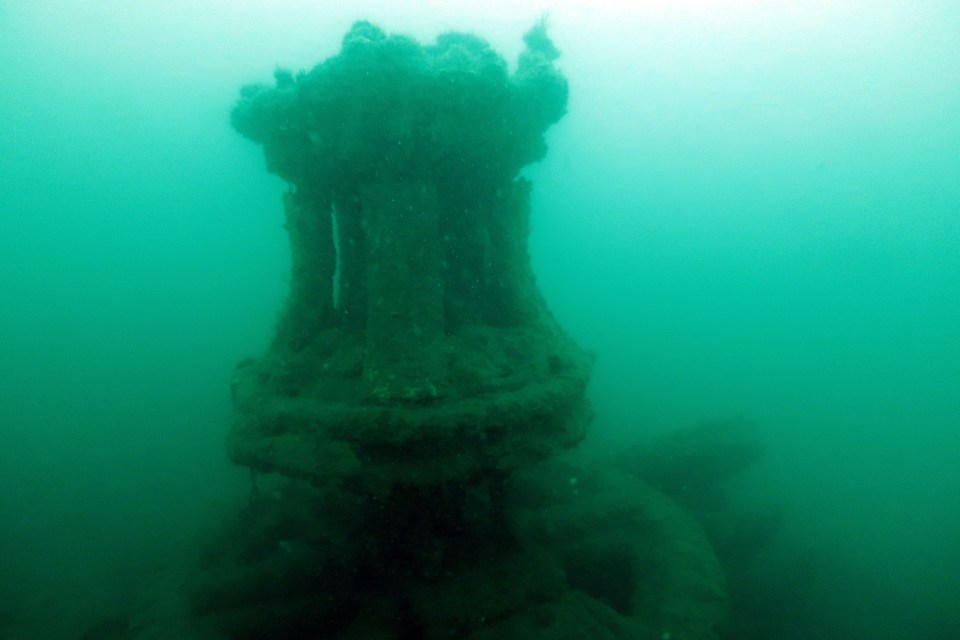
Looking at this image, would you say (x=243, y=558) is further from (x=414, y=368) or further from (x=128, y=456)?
(x=128, y=456)

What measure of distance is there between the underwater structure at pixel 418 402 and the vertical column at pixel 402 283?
0.8 inches

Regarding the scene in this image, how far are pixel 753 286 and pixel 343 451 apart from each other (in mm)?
92629

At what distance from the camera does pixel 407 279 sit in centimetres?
486

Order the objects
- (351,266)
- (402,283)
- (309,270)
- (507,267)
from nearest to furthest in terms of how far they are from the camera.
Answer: (402,283) < (309,270) < (351,266) < (507,267)

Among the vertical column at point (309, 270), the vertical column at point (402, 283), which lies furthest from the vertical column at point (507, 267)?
the vertical column at point (309, 270)

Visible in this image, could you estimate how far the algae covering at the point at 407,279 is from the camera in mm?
4137

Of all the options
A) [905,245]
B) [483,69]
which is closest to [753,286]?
[905,245]

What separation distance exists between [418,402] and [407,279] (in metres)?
1.25

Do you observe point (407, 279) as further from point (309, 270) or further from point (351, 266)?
point (309, 270)

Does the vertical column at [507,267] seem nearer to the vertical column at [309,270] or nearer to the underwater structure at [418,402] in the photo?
the underwater structure at [418,402]

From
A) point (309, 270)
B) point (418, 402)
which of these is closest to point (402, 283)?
point (418, 402)

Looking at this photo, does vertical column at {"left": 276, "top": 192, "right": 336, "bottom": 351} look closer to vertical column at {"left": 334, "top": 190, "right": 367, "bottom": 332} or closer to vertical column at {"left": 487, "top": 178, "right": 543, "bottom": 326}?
vertical column at {"left": 334, "top": 190, "right": 367, "bottom": 332}

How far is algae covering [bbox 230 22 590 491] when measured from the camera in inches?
163

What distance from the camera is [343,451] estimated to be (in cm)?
404
